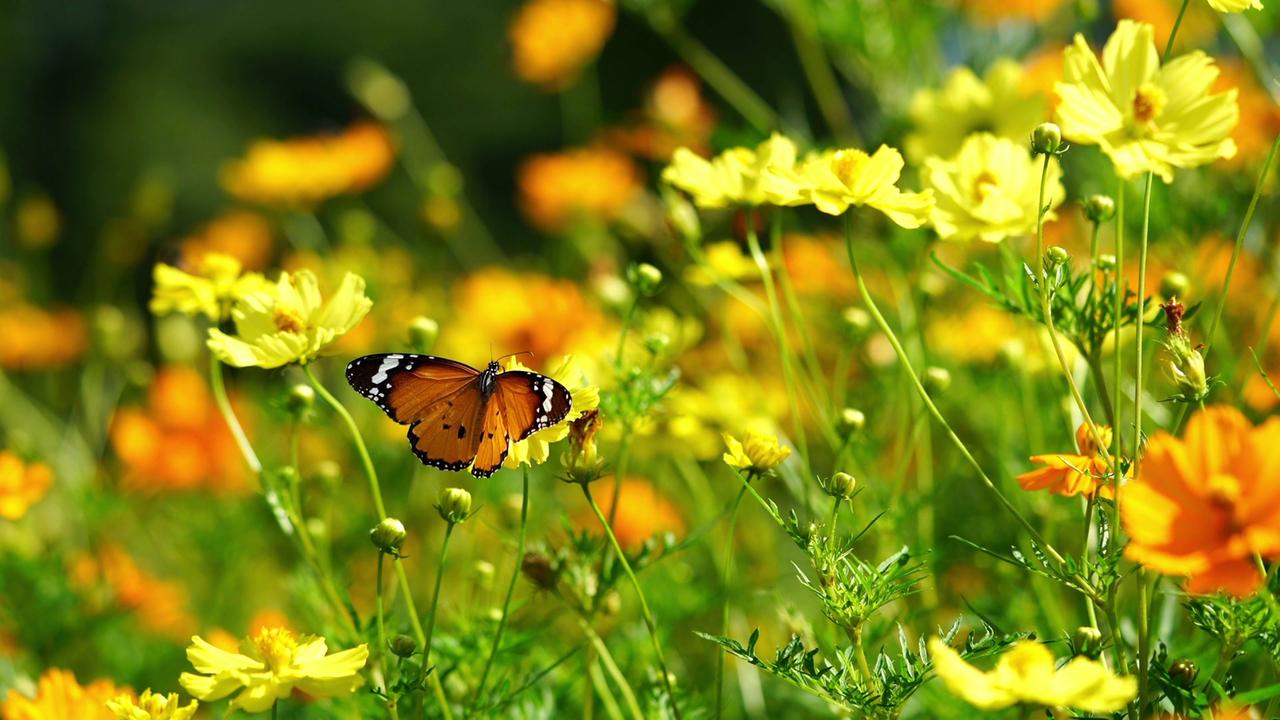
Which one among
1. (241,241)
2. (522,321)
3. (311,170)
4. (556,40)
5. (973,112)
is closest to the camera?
(973,112)

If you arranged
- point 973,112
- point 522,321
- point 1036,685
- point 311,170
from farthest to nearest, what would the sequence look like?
point 311,170 → point 522,321 → point 973,112 → point 1036,685

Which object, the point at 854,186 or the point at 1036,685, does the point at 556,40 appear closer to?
the point at 854,186

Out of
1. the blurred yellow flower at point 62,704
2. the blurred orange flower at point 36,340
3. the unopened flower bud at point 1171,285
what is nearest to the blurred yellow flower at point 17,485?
the blurred yellow flower at point 62,704

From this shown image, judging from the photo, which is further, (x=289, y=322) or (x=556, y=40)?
(x=556, y=40)

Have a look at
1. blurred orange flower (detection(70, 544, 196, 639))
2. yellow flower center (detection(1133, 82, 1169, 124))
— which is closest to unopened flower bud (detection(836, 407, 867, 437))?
yellow flower center (detection(1133, 82, 1169, 124))

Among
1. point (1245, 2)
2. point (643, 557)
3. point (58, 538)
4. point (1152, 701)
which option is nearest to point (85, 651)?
point (58, 538)

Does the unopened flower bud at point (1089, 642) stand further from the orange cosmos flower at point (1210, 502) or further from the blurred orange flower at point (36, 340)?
the blurred orange flower at point (36, 340)

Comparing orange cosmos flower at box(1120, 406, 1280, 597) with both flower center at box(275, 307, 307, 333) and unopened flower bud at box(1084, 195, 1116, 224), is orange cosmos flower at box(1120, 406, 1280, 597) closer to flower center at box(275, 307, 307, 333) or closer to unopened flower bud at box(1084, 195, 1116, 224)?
unopened flower bud at box(1084, 195, 1116, 224)

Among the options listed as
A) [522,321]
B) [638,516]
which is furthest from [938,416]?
[522,321]
